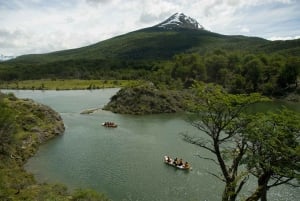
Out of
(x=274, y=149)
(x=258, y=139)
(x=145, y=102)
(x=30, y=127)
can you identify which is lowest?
(x=30, y=127)

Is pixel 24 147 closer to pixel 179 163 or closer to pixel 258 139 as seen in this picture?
pixel 179 163

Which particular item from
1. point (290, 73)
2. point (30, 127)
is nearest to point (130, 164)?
point (30, 127)

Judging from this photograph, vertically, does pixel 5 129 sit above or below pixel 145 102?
above

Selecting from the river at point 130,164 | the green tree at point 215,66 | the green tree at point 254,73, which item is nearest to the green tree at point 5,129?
the river at point 130,164

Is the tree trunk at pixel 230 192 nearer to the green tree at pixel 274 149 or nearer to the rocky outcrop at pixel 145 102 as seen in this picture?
the green tree at pixel 274 149

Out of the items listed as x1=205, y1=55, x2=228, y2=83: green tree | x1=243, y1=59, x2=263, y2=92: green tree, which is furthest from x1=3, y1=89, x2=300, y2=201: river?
x1=205, y1=55, x2=228, y2=83: green tree

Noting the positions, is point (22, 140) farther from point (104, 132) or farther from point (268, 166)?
point (268, 166)

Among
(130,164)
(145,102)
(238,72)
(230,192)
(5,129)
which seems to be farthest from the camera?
(238,72)
